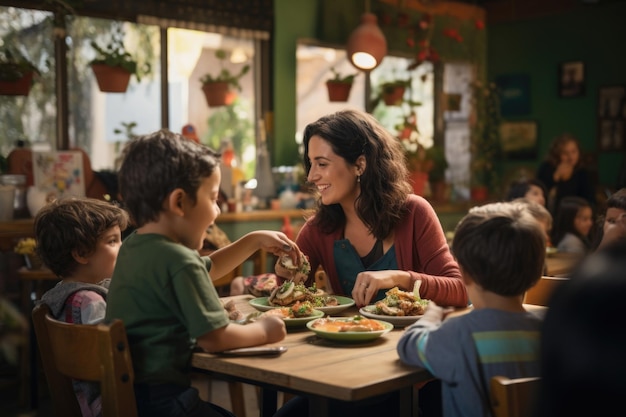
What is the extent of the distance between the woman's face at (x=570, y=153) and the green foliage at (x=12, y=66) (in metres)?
4.23


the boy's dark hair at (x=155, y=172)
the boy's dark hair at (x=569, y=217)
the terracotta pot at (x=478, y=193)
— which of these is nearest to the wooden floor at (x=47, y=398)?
the boy's dark hair at (x=569, y=217)

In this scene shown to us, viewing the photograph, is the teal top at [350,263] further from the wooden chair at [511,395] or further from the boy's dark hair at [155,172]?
the wooden chair at [511,395]

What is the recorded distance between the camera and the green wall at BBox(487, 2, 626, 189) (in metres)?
7.47

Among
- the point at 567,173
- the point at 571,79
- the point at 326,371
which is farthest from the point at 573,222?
the point at 326,371

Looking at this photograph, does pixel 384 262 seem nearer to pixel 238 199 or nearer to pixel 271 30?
pixel 238 199

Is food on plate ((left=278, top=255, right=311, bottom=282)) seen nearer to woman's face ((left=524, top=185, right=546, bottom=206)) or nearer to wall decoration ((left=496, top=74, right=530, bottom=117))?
woman's face ((left=524, top=185, right=546, bottom=206))

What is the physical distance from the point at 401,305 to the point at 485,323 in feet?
1.83

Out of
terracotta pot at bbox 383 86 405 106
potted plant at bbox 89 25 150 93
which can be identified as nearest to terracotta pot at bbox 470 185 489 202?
terracotta pot at bbox 383 86 405 106

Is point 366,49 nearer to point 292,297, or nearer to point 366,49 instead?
point 366,49

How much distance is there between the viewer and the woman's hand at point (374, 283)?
220cm

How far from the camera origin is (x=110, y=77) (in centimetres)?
502

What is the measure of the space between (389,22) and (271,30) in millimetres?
1242

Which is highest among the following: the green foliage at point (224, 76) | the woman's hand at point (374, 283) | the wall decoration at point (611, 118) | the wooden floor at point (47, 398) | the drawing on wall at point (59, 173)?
the green foliage at point (224, 76)

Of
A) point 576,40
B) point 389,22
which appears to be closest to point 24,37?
point 389,22
